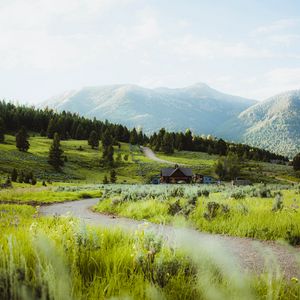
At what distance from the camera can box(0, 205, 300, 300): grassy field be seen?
11.0 feet

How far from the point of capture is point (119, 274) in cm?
426

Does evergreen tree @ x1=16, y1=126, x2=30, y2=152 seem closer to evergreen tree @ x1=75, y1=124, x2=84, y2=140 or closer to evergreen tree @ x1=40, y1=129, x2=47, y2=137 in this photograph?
evergreen tree @ x1=40, y1=129, x2=47, y2=137

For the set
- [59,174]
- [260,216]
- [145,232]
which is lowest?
[59,174]

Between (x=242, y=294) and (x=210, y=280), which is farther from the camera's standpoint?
(x=210, y=280)

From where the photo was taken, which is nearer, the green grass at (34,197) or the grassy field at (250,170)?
the green grass at (34,197)

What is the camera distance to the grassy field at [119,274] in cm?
334

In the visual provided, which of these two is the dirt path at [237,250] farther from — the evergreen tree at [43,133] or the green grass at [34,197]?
the evergreen tree at [43,133]

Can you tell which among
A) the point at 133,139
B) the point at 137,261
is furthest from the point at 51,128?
the point at 137,261

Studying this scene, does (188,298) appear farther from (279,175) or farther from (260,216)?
(279,175)

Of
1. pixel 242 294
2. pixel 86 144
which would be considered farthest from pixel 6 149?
pixel 242 294

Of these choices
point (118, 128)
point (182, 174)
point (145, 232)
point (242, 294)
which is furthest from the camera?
point (118, 128)

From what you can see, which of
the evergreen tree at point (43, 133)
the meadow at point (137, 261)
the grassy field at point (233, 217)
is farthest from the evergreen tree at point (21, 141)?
the meadow at point (137, 261)

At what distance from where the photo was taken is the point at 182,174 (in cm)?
9725

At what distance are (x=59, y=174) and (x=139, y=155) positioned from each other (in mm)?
51417
